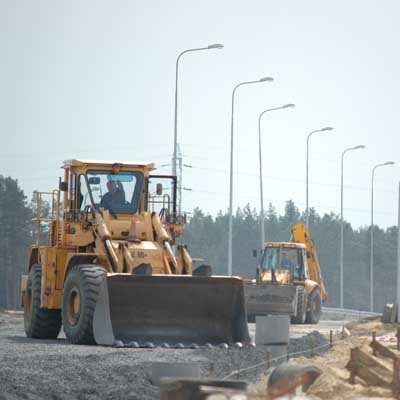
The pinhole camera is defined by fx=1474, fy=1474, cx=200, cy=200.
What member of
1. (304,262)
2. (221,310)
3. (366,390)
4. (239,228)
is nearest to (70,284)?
(221,310)

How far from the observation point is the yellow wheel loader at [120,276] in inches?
1096

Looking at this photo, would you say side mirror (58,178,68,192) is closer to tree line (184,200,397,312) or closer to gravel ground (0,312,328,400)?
gravel ground (0,312,328,400)

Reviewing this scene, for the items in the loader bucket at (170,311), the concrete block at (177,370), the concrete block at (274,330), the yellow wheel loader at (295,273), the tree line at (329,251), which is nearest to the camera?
the concrete block at (177,370)

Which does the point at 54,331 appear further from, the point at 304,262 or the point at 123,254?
the point at 304,262

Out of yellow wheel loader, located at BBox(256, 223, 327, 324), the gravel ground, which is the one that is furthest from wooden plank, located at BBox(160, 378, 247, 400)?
yellow wheel loader, located at BBox(256, 223, 327, 324)

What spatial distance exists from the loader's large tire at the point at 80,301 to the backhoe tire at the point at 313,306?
74.3 feet

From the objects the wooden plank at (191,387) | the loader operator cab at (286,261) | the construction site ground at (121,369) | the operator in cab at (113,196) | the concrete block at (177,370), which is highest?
the operator in cab at (113,196)

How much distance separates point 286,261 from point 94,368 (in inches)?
1113

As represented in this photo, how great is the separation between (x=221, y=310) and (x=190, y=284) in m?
0.84

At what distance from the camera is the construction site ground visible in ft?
64.6

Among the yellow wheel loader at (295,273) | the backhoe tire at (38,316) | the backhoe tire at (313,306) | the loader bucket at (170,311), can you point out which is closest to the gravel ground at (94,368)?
the loader bucket at (170,311)

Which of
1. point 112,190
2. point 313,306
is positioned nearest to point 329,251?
point 313,306

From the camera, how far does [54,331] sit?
31047 millimetres

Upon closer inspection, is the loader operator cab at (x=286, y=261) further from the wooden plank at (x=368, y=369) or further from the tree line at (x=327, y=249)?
the tree line at (x=327, y=249)
